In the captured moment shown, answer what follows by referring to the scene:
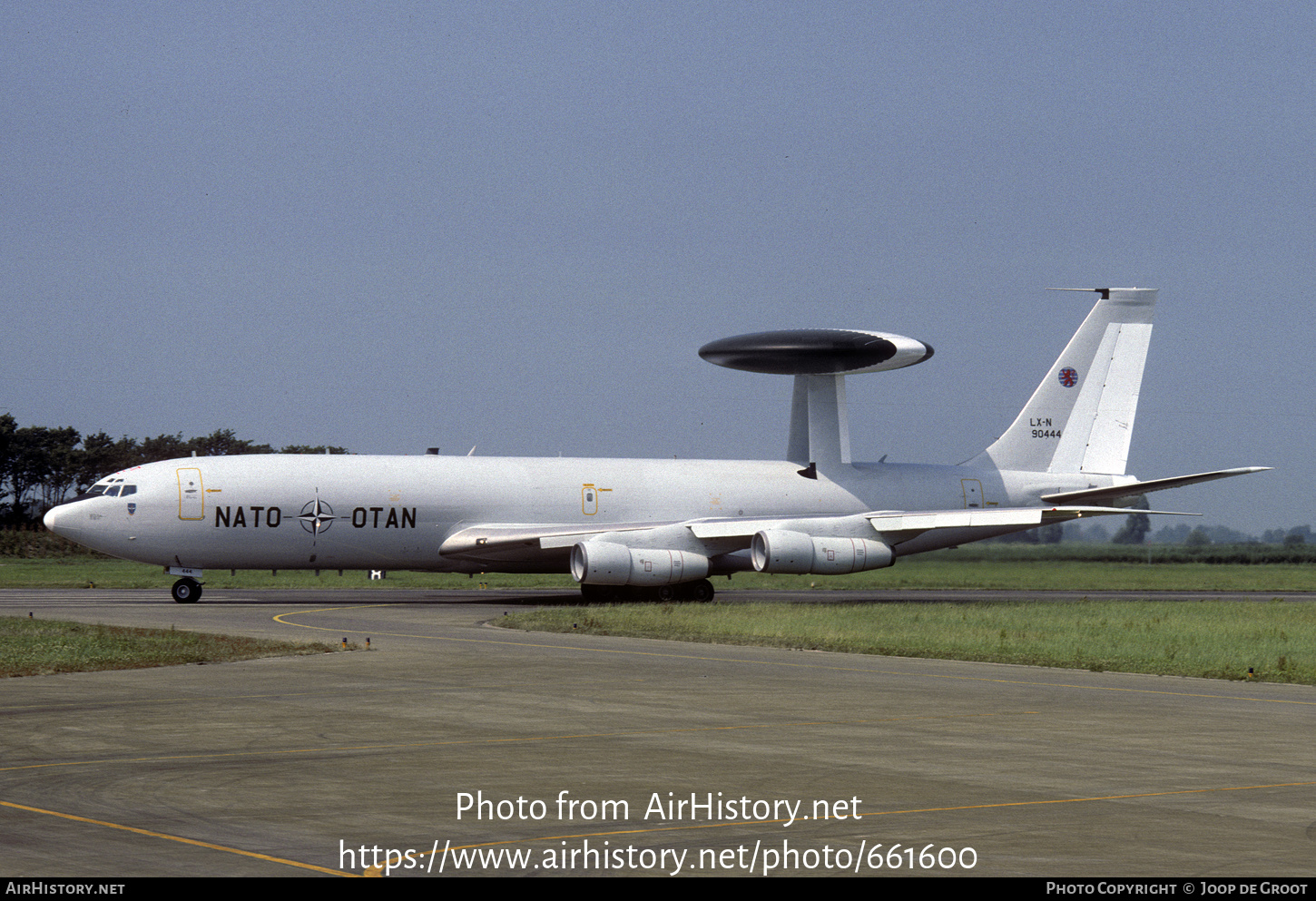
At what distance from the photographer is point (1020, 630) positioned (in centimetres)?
3378

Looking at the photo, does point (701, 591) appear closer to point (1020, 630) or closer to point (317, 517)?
point (317, 517)

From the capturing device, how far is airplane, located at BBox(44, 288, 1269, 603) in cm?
4397

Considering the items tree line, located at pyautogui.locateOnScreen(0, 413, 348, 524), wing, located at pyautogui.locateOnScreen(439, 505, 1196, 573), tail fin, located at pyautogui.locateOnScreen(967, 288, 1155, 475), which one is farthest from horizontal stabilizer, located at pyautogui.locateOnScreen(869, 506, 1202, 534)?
tree line, located at pyautogui.locateOnScreen(0, 413, 348, 524)

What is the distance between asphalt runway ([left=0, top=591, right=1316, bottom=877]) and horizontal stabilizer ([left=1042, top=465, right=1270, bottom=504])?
2158cm

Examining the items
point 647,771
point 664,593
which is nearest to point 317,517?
point 664,593

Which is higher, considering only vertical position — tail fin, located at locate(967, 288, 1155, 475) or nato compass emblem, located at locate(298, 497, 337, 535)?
tail fin, located at locate(967, 288, 1155, 475)

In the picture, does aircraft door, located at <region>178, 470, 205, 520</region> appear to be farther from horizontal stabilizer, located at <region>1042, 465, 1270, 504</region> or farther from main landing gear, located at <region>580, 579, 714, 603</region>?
horizontal stabilizer, located at <region>1042, 465, 1270, 504</region>

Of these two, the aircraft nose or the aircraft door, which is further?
the aircraft nose

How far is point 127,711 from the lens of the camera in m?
18.2

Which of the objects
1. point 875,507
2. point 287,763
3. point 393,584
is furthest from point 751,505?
point 287,763

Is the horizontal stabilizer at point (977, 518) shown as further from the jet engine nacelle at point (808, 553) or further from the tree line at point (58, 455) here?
the tree line at point (58, 455)

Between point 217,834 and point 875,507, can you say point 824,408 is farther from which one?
point 217,834

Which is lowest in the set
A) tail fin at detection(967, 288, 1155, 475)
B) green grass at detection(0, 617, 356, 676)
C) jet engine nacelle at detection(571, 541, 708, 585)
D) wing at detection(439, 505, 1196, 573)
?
green grass at detection(0, 617, 356, 676)
